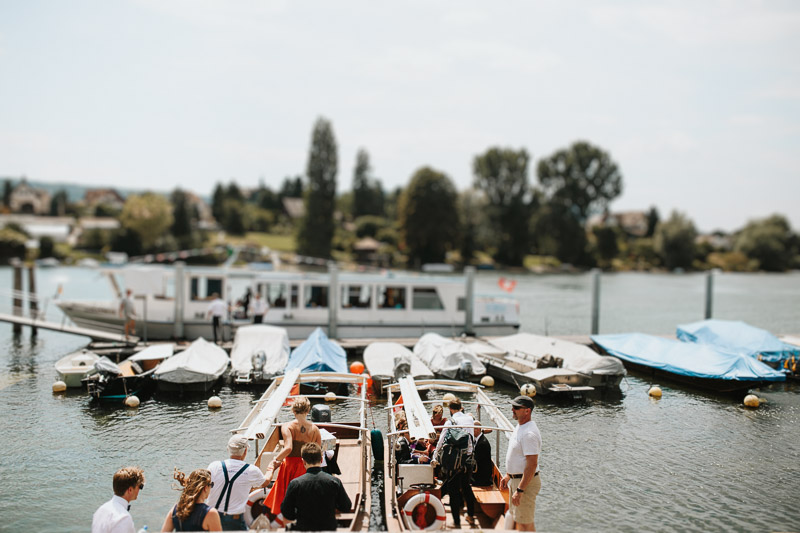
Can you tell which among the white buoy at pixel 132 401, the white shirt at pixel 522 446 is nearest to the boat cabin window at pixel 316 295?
the white buoy at pixel 132 401

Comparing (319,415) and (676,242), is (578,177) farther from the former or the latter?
(319,415)

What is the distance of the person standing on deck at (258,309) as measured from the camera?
81.9ft

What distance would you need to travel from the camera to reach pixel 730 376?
1975 centimetres

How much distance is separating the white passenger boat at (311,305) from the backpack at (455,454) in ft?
56.4

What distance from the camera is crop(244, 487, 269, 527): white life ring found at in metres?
7.96

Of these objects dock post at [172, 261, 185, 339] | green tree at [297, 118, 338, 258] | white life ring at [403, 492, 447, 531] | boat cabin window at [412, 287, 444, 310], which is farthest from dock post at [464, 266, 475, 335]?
green tree at [297, 118, 338, 258]

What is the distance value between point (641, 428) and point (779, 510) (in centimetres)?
516

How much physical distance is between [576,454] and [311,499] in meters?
9.95

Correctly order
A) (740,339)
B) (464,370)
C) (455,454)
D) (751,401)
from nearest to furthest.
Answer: (455,454), (751,401), (464,370), (740,339)

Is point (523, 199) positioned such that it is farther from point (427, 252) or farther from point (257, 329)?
point (257, 329)

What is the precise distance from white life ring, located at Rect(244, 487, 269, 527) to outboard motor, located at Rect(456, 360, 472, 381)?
12.3 meters

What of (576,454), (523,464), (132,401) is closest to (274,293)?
(132,401)

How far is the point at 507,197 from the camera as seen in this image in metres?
96.9

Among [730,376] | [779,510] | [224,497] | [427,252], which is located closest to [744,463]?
[779,510]
